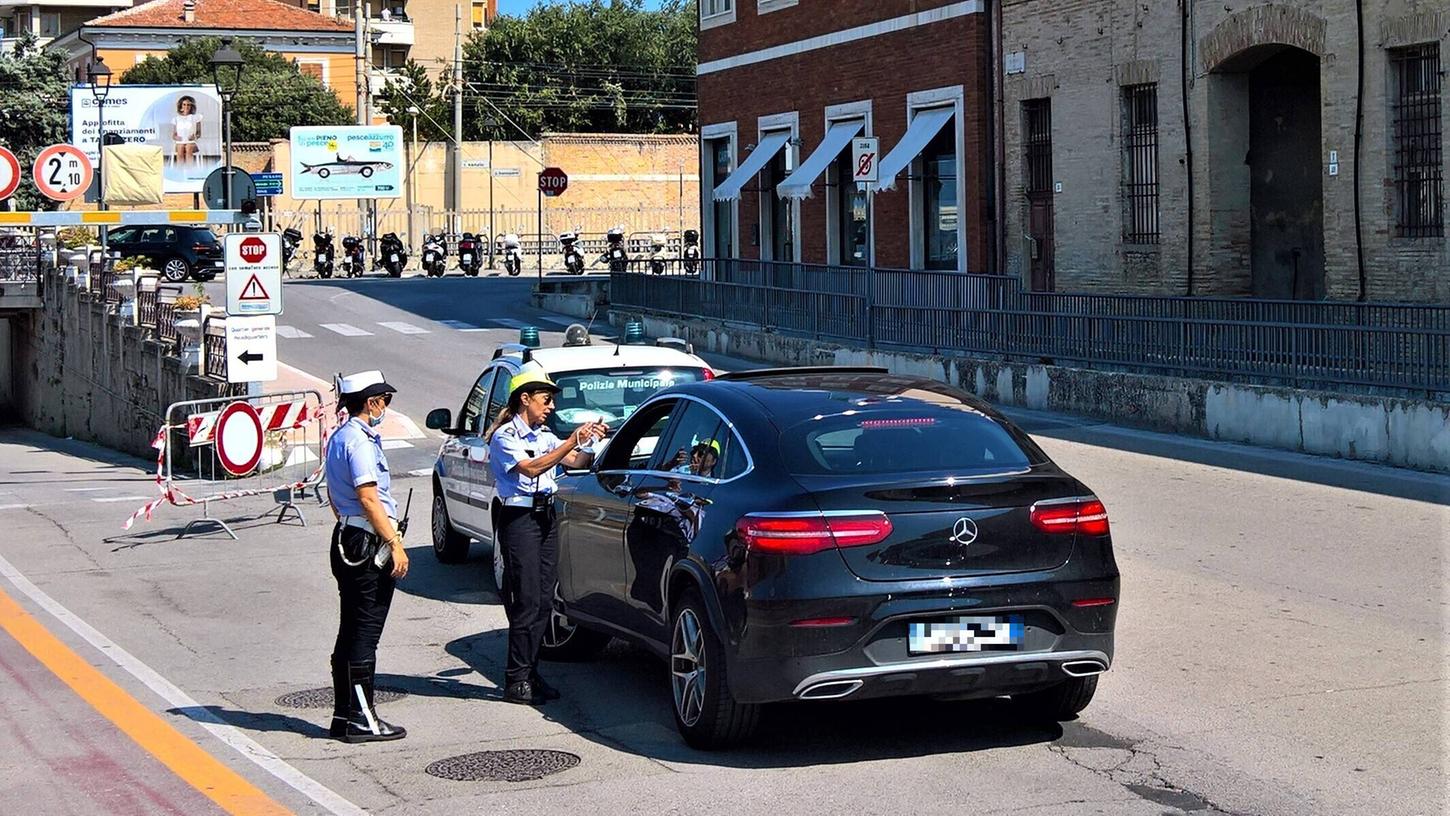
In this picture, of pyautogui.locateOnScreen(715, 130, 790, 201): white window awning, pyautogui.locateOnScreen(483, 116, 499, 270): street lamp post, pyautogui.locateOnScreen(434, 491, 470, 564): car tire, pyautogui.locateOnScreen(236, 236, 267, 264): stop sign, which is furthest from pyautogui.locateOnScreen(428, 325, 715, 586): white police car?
pyautogui.locateOnScreen(483, 116, 499, 270): street lamp post

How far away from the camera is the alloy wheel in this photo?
7766 mm

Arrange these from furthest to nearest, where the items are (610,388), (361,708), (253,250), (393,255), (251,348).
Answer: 1. (393,255)
2. (251,348)
3. (253,250)
4. (610,388)
5. (361,708)

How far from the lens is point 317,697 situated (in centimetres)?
939

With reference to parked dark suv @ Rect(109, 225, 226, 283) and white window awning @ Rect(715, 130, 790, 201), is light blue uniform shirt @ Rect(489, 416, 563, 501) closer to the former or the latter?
white window awning @ Rect(715, 130, 790, 201)

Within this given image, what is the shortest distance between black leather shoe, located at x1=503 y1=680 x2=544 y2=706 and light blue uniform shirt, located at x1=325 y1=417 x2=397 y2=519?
125 centimetres

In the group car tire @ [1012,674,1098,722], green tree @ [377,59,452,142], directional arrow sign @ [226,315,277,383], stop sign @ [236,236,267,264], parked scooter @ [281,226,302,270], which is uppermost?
green tree @ [377,59,452,142]

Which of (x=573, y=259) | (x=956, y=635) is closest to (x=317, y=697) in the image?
(x=956, y=635)

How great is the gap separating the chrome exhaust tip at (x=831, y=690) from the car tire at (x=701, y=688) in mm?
366

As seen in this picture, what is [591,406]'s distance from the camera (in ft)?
40.2

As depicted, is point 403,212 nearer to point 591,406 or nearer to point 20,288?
point 20,288

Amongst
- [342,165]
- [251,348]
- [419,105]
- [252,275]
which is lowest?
[251,348]

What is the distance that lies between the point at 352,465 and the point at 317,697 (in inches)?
72.0

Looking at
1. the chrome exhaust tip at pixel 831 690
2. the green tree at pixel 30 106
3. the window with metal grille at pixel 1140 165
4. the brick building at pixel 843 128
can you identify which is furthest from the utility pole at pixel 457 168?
the chrome exhaust tip at pixel 831 690

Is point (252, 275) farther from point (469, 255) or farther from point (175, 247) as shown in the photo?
point (469, 255)
